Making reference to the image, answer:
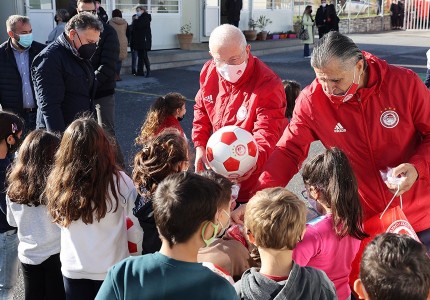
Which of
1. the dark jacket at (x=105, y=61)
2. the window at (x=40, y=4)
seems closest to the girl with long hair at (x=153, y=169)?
the dark jacket at (x=105, y=61)

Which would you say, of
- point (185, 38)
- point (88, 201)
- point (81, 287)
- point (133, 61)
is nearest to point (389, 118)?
point (88, 201)

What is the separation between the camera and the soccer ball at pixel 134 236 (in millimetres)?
3201

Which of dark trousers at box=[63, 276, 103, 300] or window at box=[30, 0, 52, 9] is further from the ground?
window at box=[30, 0, 52, 9]

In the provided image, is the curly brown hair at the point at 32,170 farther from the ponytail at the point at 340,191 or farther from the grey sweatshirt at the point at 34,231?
the ponytail at the point at 340,191

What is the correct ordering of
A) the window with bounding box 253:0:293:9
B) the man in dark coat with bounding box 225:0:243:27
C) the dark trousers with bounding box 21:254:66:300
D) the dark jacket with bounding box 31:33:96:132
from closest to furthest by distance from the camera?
1. the dark trousers with bounding box 21:254:66:300
2. the dark jacket with bounding box 31:33:96:132
3. the man in dark coat with bounding box 225:0:243:27
4. the window with bounding box 253:0:293:9

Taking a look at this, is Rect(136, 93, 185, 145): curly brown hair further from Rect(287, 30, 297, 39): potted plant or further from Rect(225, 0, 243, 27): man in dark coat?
Rect(287, 30, 297, 39): potted plant

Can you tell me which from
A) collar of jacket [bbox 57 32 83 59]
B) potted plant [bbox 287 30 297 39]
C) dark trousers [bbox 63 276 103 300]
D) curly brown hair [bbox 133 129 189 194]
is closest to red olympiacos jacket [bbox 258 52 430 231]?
curly brown hair [bbox 133 129 189 194]

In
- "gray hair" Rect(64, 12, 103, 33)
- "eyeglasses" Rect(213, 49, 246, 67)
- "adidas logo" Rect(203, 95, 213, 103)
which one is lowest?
"adidas logo" Rect(203, 95, 213, 103)

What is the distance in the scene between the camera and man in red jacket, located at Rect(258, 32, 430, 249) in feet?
9.87

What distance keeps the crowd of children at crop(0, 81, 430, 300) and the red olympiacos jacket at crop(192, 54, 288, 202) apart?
2.05 feet

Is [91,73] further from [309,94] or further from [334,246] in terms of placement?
[334,246]

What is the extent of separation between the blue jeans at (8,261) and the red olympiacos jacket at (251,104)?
1.42 meters

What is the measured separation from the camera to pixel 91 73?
17.4ft

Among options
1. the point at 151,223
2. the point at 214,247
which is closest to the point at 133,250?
the point at 151,223
